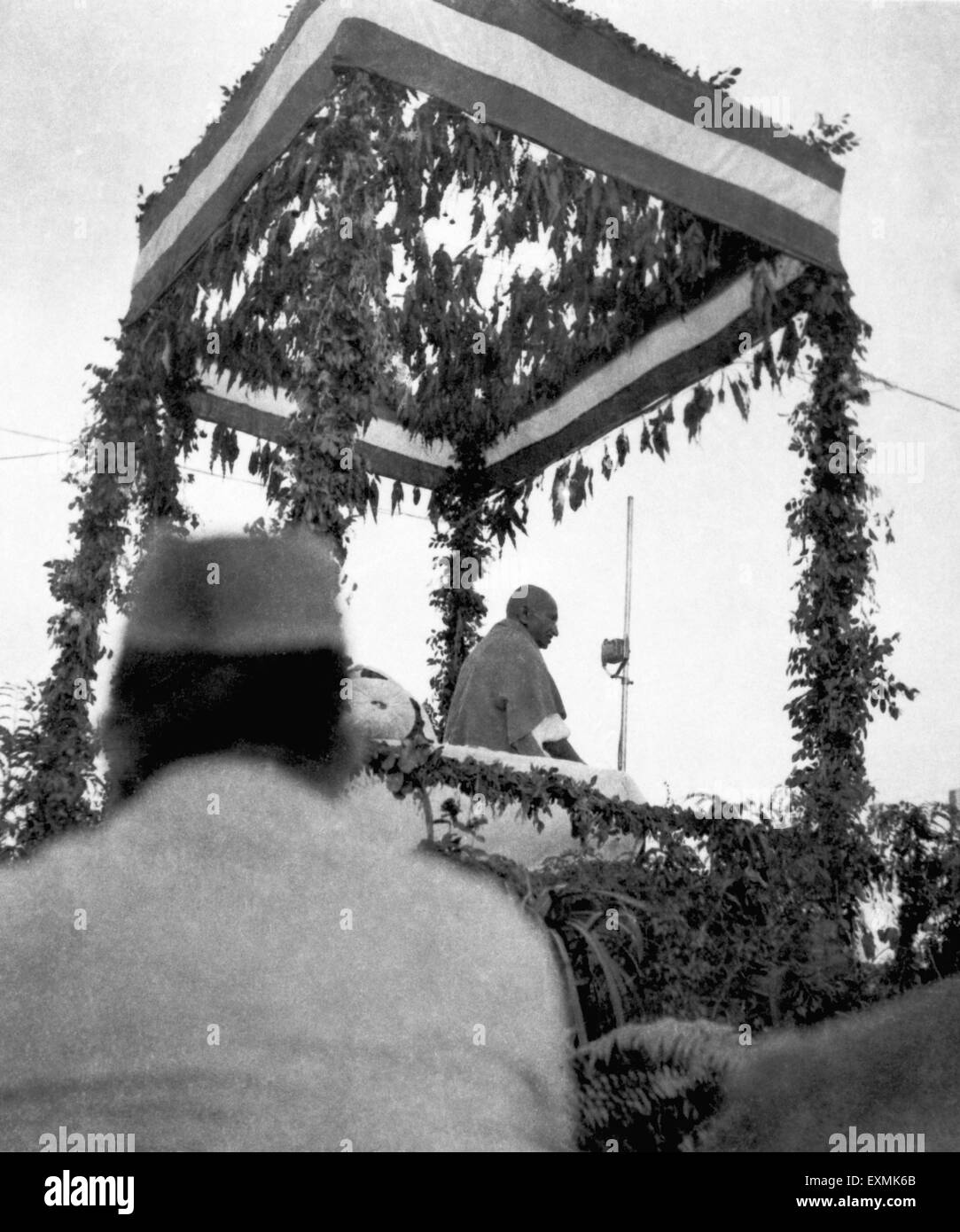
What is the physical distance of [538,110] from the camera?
489 cm

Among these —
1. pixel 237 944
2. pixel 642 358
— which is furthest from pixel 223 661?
pixel 642 358

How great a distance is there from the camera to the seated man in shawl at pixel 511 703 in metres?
5.96

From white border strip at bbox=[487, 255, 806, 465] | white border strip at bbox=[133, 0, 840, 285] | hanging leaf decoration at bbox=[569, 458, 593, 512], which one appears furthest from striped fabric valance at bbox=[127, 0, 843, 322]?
hanging leaf decoration at bbox=[569, 458, 593, 512]

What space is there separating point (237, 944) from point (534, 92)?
3736 millimetres

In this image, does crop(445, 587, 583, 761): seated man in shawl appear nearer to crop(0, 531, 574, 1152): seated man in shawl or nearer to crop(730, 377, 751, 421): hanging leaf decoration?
crop(730, 377, 751, 421): hanging leaf decoration

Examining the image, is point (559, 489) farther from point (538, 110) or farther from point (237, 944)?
point (237, 944)

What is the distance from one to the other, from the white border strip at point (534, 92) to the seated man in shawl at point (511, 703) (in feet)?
8.05

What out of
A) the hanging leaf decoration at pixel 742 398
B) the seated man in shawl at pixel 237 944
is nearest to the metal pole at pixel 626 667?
the hanging leaf decoration at pixel 742 398

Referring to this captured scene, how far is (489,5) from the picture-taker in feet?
15.7

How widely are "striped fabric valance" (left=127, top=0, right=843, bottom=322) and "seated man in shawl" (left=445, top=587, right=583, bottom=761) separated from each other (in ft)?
7.52

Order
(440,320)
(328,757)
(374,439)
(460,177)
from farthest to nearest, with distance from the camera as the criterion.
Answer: (374,439), (440,320), (460,177), (328,757)
